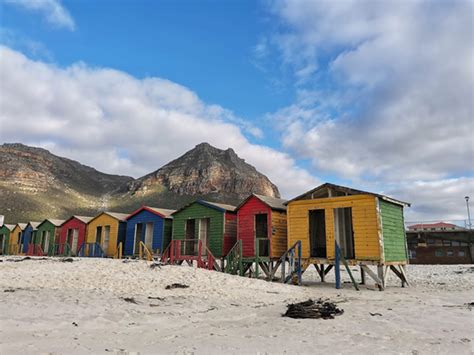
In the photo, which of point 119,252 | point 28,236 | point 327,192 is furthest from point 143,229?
point 28,236

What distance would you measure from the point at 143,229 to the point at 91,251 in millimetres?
6507

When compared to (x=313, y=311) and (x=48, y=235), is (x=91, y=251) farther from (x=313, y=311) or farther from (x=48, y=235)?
(x=313, y=311)

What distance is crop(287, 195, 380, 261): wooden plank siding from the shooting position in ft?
50.3

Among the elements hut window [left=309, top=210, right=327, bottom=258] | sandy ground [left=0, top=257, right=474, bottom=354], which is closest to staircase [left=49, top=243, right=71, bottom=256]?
sandy ground [left=0, top=257, right=474, bottom=354]

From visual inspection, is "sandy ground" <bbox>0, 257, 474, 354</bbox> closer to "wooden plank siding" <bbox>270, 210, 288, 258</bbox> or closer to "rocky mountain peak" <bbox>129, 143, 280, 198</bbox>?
"wooden plank siding" <bbox>270, 210, 288, 258</bbox>

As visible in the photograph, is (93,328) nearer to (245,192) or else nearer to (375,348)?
(375,348)

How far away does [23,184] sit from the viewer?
86062 millimetres

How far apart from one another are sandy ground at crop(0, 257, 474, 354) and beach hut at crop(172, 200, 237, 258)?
23.7 feet

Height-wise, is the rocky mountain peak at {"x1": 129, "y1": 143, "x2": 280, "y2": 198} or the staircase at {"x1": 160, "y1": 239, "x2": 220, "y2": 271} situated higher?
the rocky mountain peak at {"x1": 129, "y1": 143, "x2": 280, "y2": 198}

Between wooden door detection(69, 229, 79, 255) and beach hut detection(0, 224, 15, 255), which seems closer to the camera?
wooden door detection(69, 229, 79, 255)

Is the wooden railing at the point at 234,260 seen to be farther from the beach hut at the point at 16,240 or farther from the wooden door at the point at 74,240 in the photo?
the beach hut at the point at 16,240

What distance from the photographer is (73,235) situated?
33500 mm

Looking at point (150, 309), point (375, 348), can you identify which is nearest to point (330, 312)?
point (375, 348)

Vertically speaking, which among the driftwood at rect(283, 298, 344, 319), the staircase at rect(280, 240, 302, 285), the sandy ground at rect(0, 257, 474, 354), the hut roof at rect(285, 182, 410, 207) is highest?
the hut roof at rect(285, 182, 410, 207)
